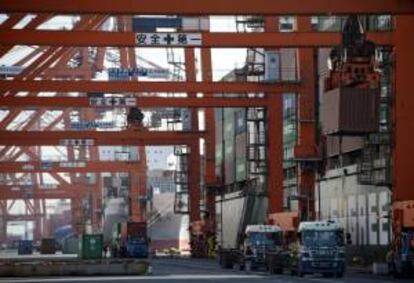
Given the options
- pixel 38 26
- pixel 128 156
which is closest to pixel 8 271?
pixel 38 26

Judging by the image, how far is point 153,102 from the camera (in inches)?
2331

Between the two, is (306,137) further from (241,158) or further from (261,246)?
(241,158)

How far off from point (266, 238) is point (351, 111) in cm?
1183

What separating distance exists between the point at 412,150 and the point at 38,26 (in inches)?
592

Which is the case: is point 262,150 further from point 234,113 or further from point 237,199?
point 234,113

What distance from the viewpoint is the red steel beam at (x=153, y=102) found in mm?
57312

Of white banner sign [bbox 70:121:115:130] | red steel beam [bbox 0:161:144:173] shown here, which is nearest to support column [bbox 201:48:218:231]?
white banner sign [bbox 70:121:115:130]

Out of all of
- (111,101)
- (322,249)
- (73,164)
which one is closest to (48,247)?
(73,164)

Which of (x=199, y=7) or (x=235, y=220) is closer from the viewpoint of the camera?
(x=199, y=7)

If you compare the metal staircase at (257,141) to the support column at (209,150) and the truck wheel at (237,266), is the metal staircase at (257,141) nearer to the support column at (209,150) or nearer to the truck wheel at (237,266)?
the support column at (209,150)

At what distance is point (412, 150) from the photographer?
132 feet

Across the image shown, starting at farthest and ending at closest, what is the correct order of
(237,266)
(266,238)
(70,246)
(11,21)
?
(70,246) < (237,266) < (266,238) < (11,21)

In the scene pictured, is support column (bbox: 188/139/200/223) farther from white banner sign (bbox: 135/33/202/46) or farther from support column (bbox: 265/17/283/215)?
white banner sign (bbox: 135/33/202/46)

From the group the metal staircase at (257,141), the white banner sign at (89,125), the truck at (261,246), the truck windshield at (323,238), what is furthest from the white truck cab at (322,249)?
the white banner sign at (89,125)
